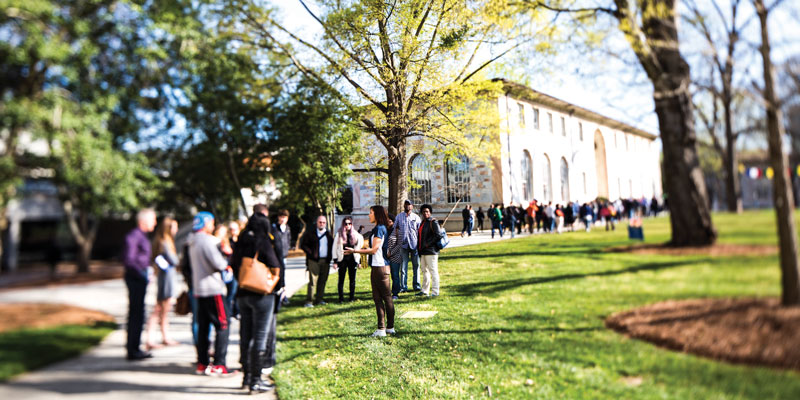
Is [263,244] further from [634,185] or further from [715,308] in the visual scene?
[715,308]

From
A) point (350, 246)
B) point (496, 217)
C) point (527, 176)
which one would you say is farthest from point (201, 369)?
point (527, 176)

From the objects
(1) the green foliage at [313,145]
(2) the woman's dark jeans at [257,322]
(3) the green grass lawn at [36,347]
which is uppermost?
(1) the green foliage at [313,145]

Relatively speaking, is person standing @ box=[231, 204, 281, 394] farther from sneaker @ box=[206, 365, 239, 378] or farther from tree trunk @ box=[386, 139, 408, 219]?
tree trunk @ box=[386, 139, 408, 219]

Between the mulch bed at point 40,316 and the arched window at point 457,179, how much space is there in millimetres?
2761

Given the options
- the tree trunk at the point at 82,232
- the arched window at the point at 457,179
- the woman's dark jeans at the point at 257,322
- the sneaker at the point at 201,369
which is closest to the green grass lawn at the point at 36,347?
the tree trunk at the point at 82,232

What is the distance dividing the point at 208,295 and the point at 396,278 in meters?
2.61

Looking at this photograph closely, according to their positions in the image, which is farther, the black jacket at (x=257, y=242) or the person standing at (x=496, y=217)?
the black jacket at (x=257, y=242)

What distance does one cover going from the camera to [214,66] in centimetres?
331

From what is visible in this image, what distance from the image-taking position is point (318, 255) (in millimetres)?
5797

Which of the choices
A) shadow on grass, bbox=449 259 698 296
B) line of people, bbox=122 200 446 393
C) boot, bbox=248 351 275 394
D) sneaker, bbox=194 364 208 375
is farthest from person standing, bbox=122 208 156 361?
sneaker, bbox=194 364 208 375

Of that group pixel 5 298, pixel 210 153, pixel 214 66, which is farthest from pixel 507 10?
pixel 5 298

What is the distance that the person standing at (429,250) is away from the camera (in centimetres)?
394

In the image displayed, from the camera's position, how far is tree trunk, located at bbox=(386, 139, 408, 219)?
4078 millimetres

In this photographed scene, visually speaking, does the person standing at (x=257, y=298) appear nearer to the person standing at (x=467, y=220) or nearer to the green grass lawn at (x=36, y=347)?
the person standing at (x=467, y=220)
